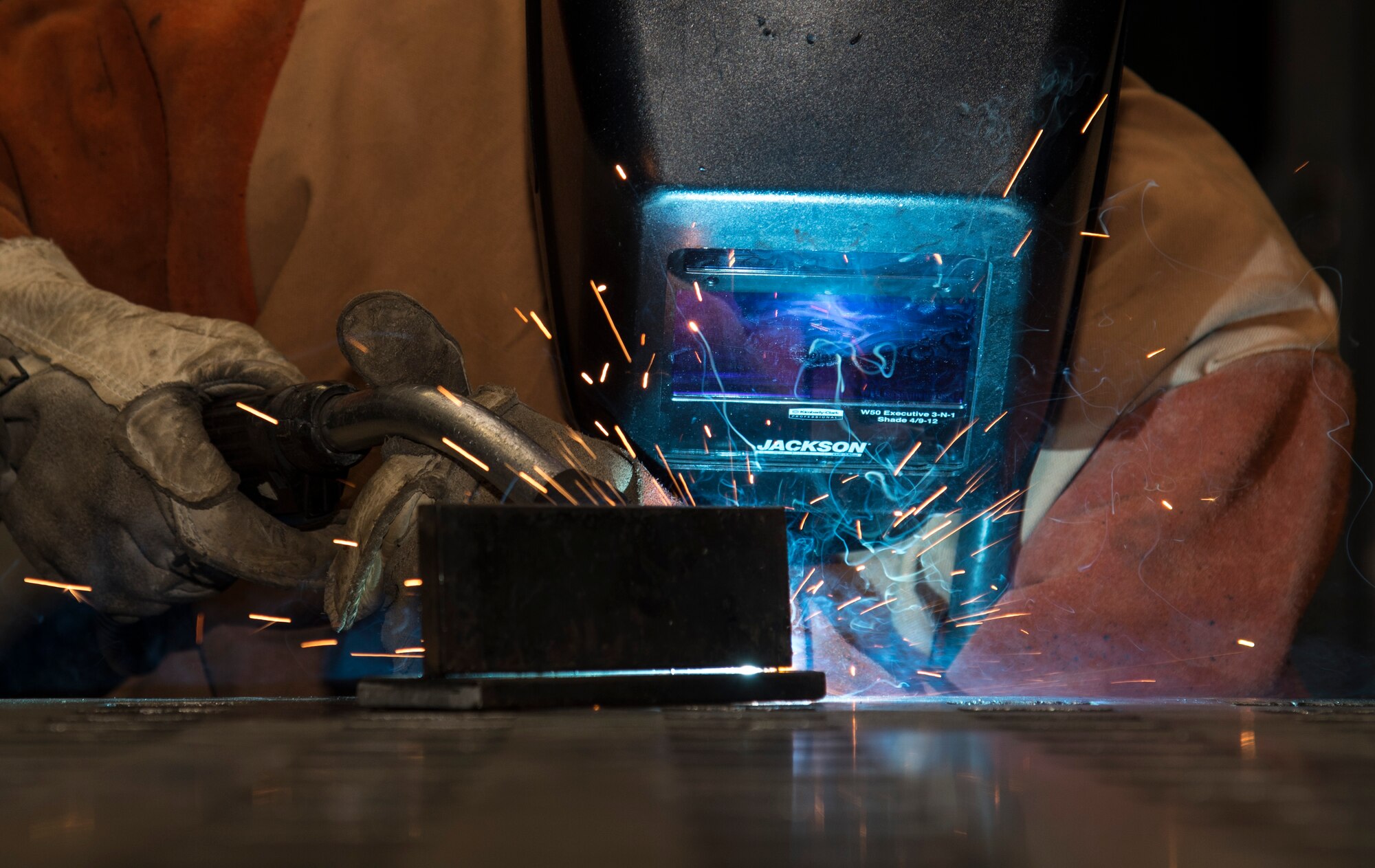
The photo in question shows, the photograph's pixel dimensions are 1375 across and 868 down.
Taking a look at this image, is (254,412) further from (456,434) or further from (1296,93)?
(1296,93)

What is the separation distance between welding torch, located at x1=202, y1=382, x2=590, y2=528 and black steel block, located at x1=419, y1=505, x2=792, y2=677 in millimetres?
52

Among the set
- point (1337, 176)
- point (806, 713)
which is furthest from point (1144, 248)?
point (806, 713)

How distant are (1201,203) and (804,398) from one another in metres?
0.55

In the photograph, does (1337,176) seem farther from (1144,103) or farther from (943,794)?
(943,794)

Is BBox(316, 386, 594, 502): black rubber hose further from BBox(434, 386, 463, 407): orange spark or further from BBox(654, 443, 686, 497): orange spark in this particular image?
BBox(654, 443, 686, 497): orange spark

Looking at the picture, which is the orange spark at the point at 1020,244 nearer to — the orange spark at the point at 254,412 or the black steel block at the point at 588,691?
the black steel block at the point at 588,691

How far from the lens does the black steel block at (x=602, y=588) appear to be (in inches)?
24.8

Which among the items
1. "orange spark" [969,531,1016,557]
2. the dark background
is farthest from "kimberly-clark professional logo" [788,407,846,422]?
the dark background

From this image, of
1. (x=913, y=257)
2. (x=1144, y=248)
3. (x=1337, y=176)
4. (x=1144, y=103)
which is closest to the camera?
(x=913, y=257)

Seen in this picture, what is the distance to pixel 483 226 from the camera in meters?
1.21

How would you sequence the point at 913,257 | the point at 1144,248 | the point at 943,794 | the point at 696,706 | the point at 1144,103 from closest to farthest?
the point at 943,794 → the point at 696,706 → the point at 913,257 → the point at 1144,248 → the point at 1144,103

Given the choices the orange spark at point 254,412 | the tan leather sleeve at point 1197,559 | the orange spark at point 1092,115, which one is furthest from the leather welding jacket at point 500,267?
the orange spark at point 254,412


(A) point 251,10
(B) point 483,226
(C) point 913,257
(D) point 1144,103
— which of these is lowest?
(C) point 913,257

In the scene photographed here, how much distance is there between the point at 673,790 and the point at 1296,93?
5.09ft
